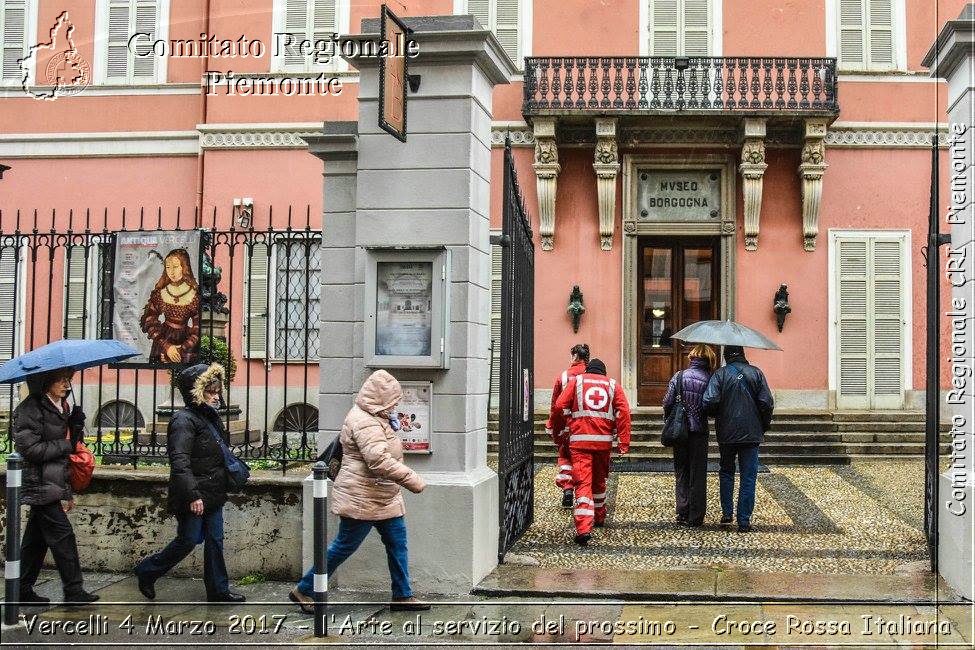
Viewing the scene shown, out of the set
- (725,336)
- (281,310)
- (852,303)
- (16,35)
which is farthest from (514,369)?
(16,35)

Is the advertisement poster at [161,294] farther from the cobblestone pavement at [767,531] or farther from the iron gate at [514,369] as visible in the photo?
the cobblestone pavement at [767,531]

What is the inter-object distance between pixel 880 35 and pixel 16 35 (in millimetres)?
14606

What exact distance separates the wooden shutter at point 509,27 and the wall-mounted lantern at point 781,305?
18.2 ft

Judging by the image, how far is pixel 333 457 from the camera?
6613 millimetres

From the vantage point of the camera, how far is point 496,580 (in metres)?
7.19

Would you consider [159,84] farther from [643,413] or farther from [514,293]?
[514,293]

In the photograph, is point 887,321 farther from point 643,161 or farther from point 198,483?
point 198,483

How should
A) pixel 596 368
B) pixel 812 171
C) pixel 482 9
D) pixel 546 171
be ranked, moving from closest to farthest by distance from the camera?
pixel 596 368 < pixel 812 171 < pixel 546 171 < pixel 482 9

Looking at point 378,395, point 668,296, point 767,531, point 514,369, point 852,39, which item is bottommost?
point 767,531

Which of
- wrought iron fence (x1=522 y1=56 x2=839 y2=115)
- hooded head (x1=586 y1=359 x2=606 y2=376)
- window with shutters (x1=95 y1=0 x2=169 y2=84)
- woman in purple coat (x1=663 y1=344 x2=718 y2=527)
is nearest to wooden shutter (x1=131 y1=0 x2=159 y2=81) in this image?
window with shutters (x1=95 y1=0 x2=169 y2=84)

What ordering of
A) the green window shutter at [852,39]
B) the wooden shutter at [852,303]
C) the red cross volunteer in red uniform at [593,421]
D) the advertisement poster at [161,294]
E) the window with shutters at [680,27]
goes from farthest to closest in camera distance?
the window with shutters at [680,27] → the green window shutter at [852,39] → the wooden shutter at [852,303] → the red cross volunteer in red uniform at [593,421] → the advertisement poster at [161,294]

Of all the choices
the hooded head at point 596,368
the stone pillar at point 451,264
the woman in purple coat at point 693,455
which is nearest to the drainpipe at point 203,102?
the hooded head at point 596,368

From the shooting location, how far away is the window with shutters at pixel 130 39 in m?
17.8

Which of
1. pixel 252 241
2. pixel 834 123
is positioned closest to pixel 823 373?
pixel 834 123
